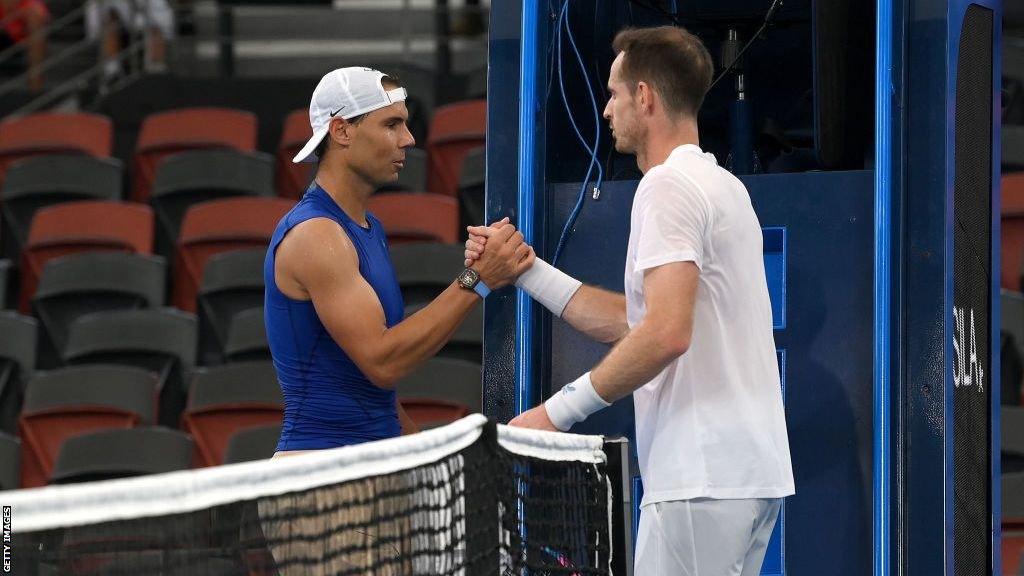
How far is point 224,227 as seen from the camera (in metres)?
7.79

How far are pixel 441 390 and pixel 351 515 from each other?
3858 millimetres

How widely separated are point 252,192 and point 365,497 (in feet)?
20.3

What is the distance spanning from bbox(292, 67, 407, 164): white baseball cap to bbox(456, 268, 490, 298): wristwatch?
1.35 feet

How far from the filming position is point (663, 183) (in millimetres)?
2984

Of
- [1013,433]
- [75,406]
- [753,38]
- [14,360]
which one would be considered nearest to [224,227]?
[14,360]

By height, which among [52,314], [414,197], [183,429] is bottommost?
[183,429]

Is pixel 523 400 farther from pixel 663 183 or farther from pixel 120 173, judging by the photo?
pixel 120 173

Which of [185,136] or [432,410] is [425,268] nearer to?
[432,410]

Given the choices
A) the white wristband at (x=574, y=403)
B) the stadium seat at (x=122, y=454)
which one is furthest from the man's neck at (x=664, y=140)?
the stadium seat at (x=122, y=454)

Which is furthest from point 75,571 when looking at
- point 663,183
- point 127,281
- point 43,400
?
point 127,281

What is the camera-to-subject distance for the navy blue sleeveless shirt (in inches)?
130

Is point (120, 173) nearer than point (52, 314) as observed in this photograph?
No

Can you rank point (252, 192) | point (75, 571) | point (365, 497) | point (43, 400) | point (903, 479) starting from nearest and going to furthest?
point (75, 571) < point (365, 497) < point (903, 479) < point (43, 400) < point (252, 192)

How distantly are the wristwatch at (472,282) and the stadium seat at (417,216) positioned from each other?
3.96m
